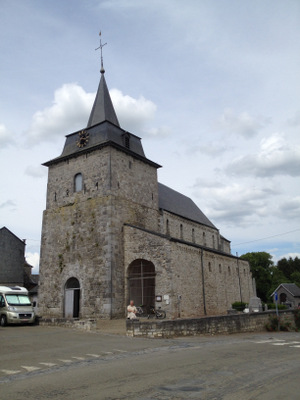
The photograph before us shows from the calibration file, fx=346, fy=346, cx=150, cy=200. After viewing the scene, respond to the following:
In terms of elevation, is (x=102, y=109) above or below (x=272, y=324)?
above

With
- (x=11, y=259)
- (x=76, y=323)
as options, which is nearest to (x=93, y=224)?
(x=76, y=323)

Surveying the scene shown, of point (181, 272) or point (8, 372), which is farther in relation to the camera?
point (181, 272)

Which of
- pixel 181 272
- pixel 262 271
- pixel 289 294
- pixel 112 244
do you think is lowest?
pixel 289 294

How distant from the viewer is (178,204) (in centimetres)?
3553

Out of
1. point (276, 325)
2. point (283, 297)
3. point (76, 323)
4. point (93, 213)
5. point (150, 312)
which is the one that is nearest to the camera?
point (76, 323)

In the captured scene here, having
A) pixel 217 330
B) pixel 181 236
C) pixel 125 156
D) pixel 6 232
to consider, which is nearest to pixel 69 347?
pixel 217 330

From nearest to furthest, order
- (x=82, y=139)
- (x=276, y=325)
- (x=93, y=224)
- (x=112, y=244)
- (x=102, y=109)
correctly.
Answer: (x=276, y=325) < (x=112, y=244) < (x=93, y=224) < (x=82, y=139) < (x=102, y=109)

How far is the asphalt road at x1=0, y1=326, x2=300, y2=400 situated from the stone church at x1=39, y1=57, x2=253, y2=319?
918 centimetres

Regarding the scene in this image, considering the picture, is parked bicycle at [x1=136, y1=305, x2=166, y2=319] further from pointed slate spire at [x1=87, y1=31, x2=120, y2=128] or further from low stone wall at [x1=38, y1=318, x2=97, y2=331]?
pointed slate spire at [x1=87, y1=31, x2=120, y2=128]

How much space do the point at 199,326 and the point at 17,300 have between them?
9.55 meters

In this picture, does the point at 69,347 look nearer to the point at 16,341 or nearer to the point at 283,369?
the point at 16,341

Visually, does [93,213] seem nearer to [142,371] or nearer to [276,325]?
[276,325]

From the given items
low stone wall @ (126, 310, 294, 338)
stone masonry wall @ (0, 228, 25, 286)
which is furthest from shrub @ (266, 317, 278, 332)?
stone masonry wall @ (0, 228, 25, 286)

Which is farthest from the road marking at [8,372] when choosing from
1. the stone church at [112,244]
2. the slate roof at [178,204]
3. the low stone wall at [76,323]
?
the slate roof at [178,204]
